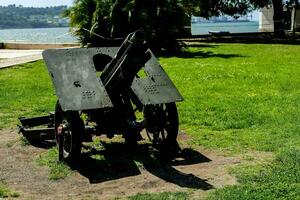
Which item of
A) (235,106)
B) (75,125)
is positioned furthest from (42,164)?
(235,106)

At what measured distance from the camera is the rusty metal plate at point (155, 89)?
7316mm

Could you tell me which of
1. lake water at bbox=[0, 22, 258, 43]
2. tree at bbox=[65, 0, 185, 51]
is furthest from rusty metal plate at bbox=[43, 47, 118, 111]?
lake water at bbox=[0, 22, 258, 43]

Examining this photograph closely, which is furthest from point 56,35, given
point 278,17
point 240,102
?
point 240,102

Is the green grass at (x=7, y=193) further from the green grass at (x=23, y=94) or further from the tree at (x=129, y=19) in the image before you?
the tree at (x=129, y=19)

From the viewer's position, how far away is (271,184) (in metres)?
6.08

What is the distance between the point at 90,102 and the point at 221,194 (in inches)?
82.5

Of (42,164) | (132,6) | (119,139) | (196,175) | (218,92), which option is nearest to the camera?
(196,175)

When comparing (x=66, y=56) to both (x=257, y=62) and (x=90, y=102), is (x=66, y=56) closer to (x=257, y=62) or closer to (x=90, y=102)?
(x=90, y=102)

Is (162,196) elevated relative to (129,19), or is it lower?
lower

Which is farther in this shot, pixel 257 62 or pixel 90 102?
pixel 257 62

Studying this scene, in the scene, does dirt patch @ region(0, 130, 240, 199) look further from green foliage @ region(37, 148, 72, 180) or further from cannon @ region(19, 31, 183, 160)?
cannon @ region(19, 31, 183, 160)

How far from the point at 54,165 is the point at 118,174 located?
94cm

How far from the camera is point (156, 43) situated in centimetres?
2388

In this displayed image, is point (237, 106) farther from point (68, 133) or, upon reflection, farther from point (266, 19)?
point (266, 19)
